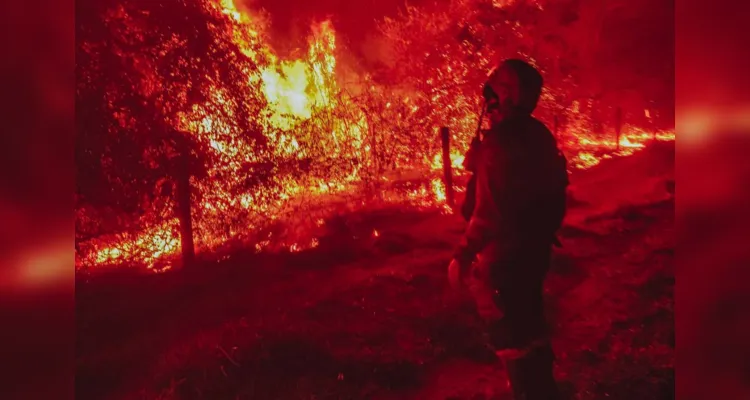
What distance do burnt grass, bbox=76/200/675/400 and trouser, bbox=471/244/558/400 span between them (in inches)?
22.9

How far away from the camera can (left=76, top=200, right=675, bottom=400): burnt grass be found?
4.31 metres

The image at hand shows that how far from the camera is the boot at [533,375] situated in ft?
12.2

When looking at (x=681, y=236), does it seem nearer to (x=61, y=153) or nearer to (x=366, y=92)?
(x=366, y=92)

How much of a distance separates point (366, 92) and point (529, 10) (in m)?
1.66

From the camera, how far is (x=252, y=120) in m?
4.67

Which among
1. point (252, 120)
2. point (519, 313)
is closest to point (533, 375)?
point (519, 313)

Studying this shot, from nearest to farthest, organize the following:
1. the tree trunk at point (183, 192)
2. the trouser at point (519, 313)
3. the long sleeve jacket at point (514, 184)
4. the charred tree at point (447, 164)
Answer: the long sleeve jacket at point (514, 184), the trouser at point (519, 313), the tree trunk at point (183, 192), the charred tree at point (447, 164)

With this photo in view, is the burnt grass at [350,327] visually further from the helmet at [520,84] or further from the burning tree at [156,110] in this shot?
the helmet at [520,84]

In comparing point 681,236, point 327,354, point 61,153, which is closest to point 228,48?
point 61,153

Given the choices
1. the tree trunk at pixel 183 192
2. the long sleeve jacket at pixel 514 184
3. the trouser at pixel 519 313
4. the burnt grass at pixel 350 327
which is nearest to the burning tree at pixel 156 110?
the tree trunk at pixel 183 192

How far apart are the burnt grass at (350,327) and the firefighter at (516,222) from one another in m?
0.70

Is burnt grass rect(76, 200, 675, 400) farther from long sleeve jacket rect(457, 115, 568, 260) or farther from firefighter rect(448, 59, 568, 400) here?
long sleeve jacket rect(457, 115, 568, 260)

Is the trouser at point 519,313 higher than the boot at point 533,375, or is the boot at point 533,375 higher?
the trouser at point 519,313

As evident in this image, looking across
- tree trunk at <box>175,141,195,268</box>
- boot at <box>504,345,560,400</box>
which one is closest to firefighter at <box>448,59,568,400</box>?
boot at <box>504,345,560,400</box>
